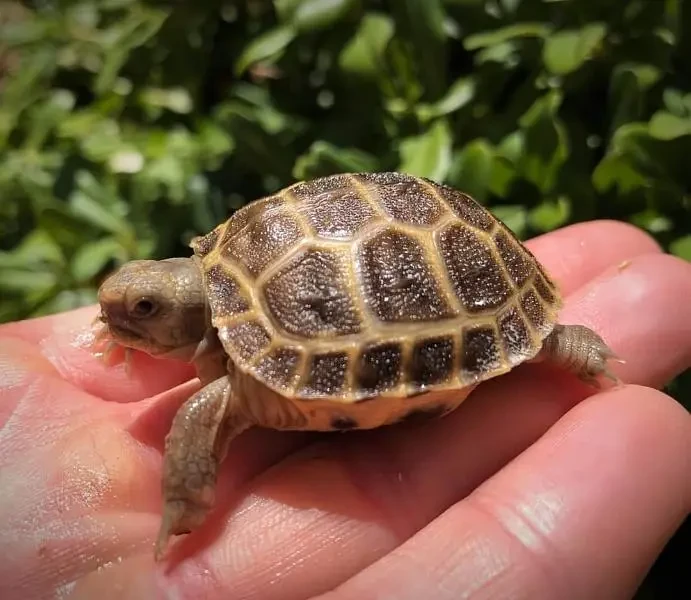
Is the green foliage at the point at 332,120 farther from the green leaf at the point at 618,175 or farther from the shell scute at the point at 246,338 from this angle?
the shell scute at the point at 246,338

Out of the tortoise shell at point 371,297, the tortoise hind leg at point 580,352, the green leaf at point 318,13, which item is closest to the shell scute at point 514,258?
the tortoise shell at point 371,297

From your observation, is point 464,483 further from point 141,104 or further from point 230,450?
point 141,104

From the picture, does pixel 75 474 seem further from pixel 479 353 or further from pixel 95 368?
pixel 479 353

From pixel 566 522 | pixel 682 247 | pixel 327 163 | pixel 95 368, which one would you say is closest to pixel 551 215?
pixel 682 247

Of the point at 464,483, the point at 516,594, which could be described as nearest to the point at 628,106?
the point at 464,483

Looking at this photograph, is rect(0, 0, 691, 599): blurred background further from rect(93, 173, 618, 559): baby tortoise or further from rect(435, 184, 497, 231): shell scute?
rect(93, 173, 618, 559): baby tortoise

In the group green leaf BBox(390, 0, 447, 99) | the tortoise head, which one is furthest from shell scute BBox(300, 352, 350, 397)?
green leaf BBox(390, 0, 447, 99)
